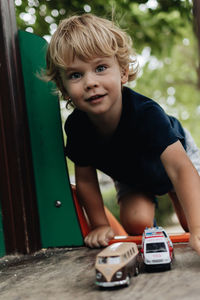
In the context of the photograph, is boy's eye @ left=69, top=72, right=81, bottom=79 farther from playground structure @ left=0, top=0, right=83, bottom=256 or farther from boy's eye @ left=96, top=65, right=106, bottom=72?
playground structure @ left=0, top=0, right=83, bottom=256

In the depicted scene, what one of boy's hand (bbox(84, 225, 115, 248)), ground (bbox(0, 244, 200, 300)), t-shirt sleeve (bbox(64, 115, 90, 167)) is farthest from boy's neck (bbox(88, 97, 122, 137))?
ground (bbox(0, 244, 200, 300))

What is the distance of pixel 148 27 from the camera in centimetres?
402

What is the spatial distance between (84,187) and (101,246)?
1.22 ft

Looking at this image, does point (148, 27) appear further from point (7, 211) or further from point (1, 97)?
point (7, 211)

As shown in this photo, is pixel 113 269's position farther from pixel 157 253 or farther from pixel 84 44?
pixel 84 44

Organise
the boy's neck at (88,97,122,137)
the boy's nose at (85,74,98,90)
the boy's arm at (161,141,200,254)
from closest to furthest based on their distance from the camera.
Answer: the boy's arm at (161,141,200,254) → the boy's nose at (85,74,98,90) → the boy's neck at (88,97,122,137)

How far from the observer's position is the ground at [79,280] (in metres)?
1.07

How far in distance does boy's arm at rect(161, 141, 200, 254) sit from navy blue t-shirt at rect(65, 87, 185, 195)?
10 centimetres

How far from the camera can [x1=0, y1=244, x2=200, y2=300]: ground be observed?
1.07m

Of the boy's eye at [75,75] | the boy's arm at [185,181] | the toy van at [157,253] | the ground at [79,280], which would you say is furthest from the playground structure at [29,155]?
the toy van at [157,253]

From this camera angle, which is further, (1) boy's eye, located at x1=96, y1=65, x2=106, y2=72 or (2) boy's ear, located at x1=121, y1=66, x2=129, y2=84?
(2) boy's ear, located at x1=121, y1=66, x2=129, y2=84

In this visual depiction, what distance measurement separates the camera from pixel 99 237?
1.82 meters

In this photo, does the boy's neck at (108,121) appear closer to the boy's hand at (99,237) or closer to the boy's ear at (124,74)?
the boy's ear at (124,74)

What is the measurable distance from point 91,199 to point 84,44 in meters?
0.81
